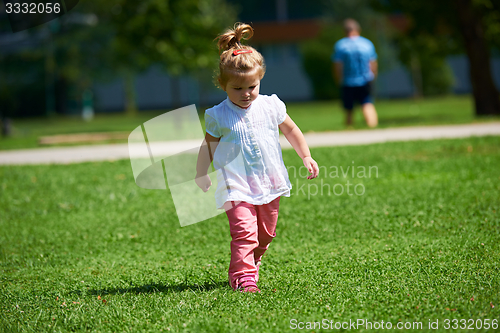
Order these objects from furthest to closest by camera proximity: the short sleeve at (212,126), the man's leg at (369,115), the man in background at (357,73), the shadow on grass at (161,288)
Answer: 1. the man in background at (357,73)
2. the man's leg at (369,115)
3. the shadow on grass at (161,288)
4. the short sleeve at (212,126)

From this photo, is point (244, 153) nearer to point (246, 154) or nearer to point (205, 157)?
point (246, 154)

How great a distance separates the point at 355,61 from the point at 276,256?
29.5 ft

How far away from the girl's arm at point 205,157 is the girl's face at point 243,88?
277 mm

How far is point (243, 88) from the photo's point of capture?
3.39 meters

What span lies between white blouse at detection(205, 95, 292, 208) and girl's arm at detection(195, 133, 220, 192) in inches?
1.6

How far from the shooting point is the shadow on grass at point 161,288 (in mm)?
3584

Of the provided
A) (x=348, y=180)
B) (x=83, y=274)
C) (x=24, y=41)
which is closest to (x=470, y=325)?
(x=83, y=274)

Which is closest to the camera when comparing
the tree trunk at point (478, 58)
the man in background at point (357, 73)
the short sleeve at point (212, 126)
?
the short sleeve at point (212, 126)

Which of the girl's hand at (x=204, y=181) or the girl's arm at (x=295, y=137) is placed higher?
the girl's arm at (x=295, y=137)

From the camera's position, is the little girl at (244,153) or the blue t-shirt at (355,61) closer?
the little girl at (244,153)

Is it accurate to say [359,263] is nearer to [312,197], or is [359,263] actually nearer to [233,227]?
[233,227]

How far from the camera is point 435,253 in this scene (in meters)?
3.96

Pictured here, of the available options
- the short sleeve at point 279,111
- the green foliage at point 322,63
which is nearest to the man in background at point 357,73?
the short sleeve at point 279,111

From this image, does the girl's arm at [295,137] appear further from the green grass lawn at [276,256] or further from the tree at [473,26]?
the tree at [473,26]
